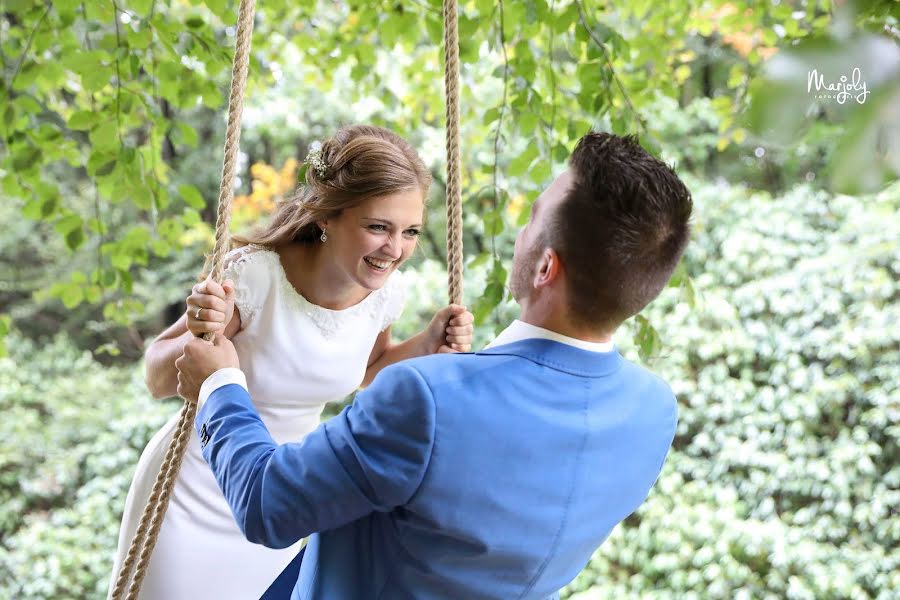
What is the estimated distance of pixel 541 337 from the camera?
0.95 m

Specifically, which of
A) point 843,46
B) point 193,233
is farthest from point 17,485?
point 843,46

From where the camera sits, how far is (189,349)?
1091mm

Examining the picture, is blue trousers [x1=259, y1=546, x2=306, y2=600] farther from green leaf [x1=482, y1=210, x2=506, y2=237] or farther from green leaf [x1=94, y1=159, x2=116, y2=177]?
green leaf [x1=94, y1=159, x2=116, y2=177]

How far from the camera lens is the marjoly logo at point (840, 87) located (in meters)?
0.35

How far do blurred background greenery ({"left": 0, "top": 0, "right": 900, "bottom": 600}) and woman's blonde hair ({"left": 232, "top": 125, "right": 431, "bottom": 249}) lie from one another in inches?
19.0

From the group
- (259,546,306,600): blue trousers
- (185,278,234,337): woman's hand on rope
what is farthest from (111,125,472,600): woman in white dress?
(259,546,306,600): blue trousers

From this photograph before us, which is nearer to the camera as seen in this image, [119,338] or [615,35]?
[615,35]

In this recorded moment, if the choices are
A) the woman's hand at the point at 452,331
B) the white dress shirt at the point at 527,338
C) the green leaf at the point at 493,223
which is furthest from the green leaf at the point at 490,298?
the white dress shirt at the point at 527,338

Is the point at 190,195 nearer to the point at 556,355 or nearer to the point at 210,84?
the point at 210,84

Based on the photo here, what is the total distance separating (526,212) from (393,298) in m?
0.45

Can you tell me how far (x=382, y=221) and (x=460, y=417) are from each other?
595 mm

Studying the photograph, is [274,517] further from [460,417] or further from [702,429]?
[702,429]

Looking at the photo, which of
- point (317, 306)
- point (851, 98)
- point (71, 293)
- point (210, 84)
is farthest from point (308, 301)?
point (851, 98)

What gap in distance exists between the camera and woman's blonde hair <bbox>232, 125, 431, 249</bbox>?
1.38m
